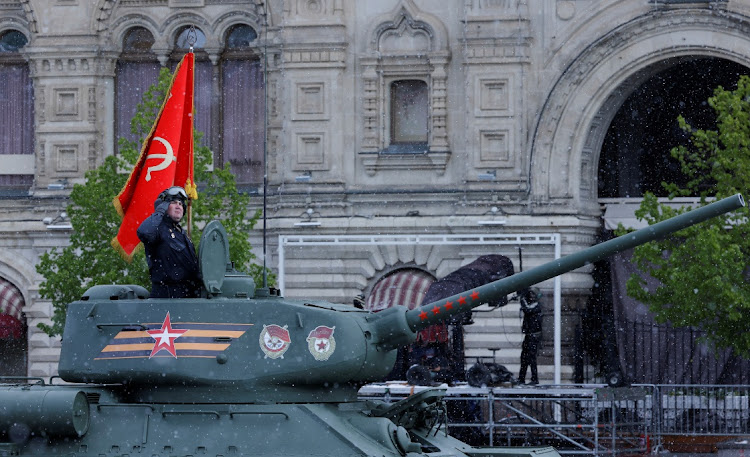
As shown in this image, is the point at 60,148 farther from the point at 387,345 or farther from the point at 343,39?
the point at 387,345

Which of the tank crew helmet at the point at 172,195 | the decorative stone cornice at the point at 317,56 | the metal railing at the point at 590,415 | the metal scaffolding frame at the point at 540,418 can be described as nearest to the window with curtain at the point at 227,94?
the decorative stone cornice at the point at 317,56

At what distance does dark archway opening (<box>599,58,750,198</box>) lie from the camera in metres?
30.8

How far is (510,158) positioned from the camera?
93.8 feet

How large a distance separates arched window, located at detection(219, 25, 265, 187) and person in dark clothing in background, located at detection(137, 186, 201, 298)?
58.7 feet

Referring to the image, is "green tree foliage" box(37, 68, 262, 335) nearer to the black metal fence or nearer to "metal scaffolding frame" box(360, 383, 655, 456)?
"metal scaffolding frame" box(360, 383, 655, 456)

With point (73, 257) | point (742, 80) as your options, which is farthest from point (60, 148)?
point (742, 80)

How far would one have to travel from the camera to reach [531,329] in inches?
1028

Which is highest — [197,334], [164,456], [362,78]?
[362,78]

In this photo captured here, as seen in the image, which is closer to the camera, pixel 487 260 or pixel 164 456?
pixel 164 456

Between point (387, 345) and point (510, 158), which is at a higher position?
point (510, 158)

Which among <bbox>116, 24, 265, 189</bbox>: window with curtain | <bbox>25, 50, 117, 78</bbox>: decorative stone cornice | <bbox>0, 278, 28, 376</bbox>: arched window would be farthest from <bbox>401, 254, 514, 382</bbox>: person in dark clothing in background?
<bbox>0, 278, 28, 376</bbox>: arched window

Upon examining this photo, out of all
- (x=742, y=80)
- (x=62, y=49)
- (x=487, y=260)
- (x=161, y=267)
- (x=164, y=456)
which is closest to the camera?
(x=164, y=456)

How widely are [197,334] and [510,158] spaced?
677 inches

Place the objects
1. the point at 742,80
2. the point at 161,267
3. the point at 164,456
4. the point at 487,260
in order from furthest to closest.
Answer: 1. the point at 487,260
2. the point at 742,80
3. the point at 161,267
4. the point at 164,456
